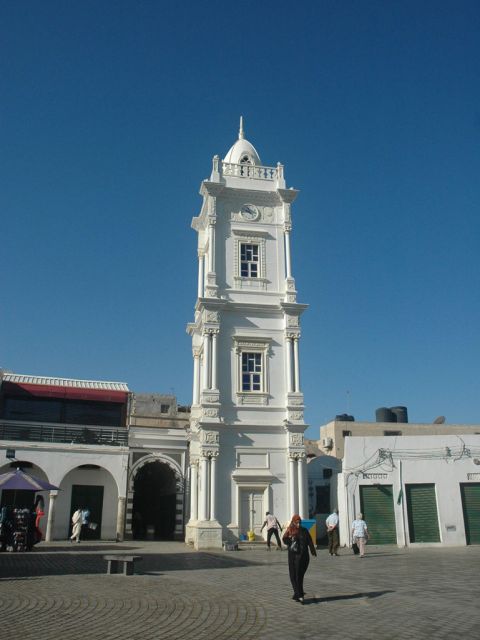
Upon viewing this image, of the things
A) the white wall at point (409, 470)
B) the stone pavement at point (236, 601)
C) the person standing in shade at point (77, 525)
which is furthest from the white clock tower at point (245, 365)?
the stone pavement at point (236, 601)

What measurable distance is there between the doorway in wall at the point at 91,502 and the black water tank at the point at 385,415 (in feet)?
89.2

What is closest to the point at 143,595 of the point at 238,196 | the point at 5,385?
the point at 238,196

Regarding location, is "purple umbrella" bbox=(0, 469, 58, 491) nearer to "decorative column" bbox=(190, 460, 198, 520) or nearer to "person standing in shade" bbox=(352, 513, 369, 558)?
"decorative column" bbox=(190, 460, 198, 520)

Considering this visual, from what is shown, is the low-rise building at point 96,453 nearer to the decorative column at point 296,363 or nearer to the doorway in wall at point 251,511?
the doorway in wall at point 251,511

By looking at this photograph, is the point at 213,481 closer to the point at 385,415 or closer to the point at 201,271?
the point at 201,271

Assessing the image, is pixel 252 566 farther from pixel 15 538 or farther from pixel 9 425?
pixel 9 425

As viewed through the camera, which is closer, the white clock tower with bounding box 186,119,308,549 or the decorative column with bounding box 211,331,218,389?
the white clock tower with bounding box 186,119,308,549

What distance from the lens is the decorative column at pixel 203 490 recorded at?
2436 cm

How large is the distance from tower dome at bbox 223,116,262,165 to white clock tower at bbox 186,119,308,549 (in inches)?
57.5

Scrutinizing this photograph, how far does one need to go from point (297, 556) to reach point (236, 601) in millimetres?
1345

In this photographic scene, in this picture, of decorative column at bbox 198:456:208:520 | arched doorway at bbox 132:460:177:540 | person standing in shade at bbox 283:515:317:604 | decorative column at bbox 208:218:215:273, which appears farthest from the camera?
arched doorway at bbox 132:460:177:540

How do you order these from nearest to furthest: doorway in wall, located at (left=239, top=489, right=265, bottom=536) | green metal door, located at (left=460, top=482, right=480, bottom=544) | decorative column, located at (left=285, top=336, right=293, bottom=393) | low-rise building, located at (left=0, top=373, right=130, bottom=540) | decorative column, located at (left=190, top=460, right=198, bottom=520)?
1. green metal door, located at (left=460, top=482, right=480, bottom=544)
2. doorway in wall, located at (left=239, top=489, right=265, bottom=536)
3. decorative column, located at (left=190, top=460, right=198, bottom=520)
4. decorative column, located at (left=285, top=336, right=293, bottom=393)
5. low-rise building, located at (left=0, top=373, right=130, bottom=540)

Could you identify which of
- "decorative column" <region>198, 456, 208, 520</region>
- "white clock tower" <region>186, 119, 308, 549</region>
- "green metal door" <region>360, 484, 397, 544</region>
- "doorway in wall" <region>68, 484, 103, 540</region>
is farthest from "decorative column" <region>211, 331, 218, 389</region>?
"doorway in wall" <region>68, 484, 103, 540</region>

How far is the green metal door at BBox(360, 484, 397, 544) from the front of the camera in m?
24.7
